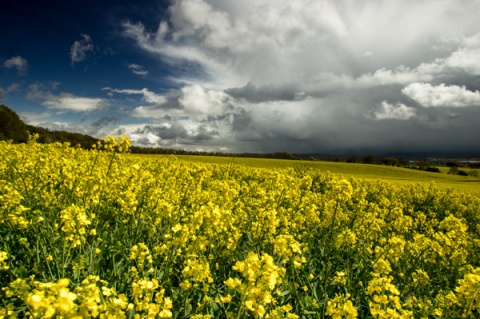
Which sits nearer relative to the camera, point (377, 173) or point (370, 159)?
point (377, 173)

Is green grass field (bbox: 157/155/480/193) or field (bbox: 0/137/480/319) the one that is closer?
field (bbox: 0/137/480/319)

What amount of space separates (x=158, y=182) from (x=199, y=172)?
9.71 feet

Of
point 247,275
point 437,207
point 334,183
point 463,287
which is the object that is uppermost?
point 334,183

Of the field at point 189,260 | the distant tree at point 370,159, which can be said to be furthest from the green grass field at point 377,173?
the field at point 189,260

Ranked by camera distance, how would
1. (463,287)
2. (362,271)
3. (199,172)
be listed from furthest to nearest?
(362,271) → (199,172) → (463,287)

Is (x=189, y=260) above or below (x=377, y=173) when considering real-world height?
above

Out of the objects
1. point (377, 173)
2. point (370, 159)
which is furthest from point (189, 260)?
point (370, 159)

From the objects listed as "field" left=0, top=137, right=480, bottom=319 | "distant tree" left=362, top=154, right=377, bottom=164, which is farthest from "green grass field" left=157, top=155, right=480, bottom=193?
"field" left=0, top=137, right=480, bottom=319

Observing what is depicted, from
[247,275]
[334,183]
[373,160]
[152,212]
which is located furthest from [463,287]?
[373,160]

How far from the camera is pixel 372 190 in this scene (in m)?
15.9

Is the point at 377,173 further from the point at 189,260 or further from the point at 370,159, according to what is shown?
the point at 189,260

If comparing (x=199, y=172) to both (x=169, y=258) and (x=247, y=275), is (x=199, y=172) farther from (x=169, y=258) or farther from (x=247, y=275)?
(x=247, y=275)

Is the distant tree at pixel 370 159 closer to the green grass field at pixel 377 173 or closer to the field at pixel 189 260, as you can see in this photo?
the green grass field at pixel 377 173

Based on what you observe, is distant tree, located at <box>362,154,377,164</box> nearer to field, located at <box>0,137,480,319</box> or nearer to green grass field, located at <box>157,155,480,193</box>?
green grass field, located at <box>157,155,480,193</box>
